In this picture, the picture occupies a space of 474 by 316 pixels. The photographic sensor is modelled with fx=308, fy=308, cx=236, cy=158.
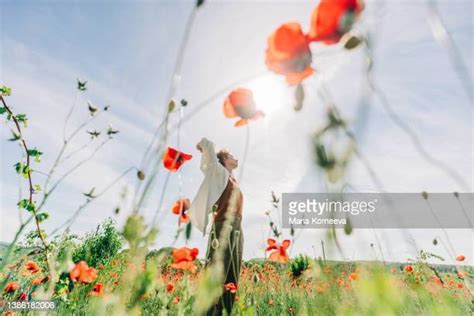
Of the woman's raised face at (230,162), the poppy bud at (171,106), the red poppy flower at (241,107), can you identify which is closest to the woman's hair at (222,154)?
the woman's raised face at (230,162)

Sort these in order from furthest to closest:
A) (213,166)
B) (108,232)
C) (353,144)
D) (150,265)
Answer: (108,232) → (213,166) → (150,265) → (353,144)

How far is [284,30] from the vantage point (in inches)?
28.6

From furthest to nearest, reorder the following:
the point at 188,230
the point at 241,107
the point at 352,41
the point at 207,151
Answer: the point at 207,151
the point at 241,107
the point at 188,230
the point at 352,41

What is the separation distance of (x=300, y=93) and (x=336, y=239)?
34cm

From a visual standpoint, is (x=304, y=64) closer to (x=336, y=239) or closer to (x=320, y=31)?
(x=320, y=31)

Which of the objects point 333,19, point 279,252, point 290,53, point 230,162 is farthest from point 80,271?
point 230,162

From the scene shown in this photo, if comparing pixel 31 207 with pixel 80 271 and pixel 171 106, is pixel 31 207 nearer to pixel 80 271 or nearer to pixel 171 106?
pixel 80 271

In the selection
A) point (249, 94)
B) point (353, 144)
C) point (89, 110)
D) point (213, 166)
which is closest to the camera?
point (353, 144)

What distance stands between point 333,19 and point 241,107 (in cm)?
52

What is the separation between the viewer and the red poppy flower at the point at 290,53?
0.72 meters

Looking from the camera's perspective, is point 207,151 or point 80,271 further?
point 207,151

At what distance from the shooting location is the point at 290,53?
0.74 m

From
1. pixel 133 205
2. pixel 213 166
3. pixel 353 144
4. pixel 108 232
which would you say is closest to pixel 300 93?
pixel 353 144

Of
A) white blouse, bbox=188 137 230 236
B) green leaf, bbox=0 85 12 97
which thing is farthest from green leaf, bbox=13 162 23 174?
white blouse, bbox=188 137 230 236
